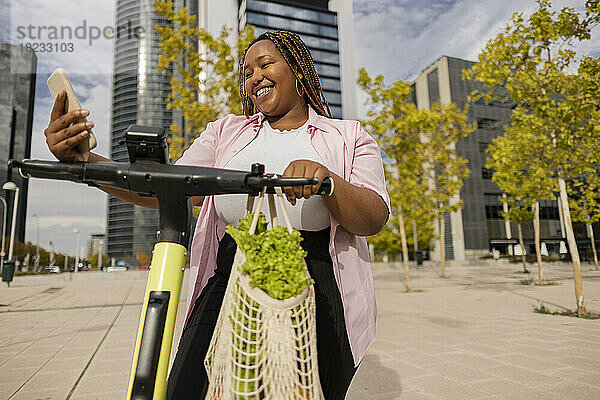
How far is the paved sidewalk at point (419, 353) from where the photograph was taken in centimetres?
374

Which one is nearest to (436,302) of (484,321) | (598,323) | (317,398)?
(484,321)

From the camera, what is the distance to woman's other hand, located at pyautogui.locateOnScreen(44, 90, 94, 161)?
994mm

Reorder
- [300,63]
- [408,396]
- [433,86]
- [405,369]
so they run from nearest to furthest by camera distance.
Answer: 1. [300,63]
2. [408,396]
3. [405,369]
4. [433,86]

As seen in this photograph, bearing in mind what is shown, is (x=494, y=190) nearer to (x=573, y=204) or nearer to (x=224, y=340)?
(x=573, y=204)

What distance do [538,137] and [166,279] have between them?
9003 millimetres

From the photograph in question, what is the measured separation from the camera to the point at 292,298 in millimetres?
893

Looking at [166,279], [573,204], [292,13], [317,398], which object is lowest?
[317,398]

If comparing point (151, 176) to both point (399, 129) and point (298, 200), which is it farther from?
point (399, 129)

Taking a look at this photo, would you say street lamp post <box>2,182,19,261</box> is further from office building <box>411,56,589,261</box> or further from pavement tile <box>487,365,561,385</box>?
office building <box>411,56,589,261</box>

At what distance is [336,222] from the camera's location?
4.17 ft

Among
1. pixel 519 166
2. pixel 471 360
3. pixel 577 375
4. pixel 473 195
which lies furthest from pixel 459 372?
pixel 473 195

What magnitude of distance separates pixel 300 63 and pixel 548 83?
25.9ft

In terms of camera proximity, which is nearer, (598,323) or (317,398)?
(317,398)

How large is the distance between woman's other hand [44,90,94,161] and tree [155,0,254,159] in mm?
9451
